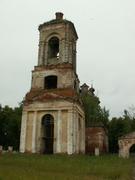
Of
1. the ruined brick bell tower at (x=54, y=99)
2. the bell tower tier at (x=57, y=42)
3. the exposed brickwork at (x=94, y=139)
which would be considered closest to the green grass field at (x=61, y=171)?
the ruined brick bell tower at (x=54, y=99)

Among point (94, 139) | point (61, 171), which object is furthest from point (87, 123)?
point (61, 171)

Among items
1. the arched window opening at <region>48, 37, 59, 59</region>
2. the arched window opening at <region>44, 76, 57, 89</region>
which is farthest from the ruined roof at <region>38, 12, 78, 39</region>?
the arched window opening at <region>44, 76, 57, 89</region>

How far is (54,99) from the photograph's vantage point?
26750mm

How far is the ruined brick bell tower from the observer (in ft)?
85.6

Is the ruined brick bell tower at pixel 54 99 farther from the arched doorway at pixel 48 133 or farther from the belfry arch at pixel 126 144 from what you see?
the belfry arch at pixel 126 144

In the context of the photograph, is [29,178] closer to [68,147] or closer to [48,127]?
[68,147]

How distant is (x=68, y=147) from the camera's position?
25.3 meters

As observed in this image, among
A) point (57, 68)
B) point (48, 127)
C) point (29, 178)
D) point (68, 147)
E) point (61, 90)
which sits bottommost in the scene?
point (29, 178)

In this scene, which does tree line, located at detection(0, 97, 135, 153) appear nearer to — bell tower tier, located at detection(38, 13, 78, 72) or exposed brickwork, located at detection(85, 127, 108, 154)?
exposed brickwork, located at detection(85, 127, 108, 154)

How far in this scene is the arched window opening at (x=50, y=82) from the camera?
28.8 m

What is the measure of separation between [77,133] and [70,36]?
27.9 ft

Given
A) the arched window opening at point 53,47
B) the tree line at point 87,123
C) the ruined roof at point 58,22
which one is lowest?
the tree line at point 87,123

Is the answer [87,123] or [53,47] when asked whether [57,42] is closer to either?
[53,47]

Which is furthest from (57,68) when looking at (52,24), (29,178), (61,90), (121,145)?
(29,178)
